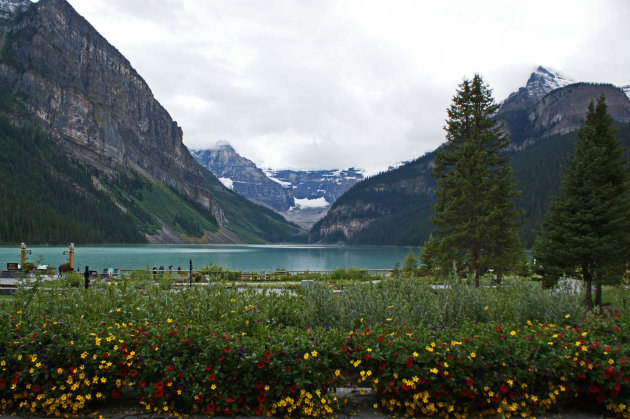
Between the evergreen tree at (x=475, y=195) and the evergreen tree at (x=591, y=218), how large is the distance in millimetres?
4627

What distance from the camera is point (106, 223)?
188375mm

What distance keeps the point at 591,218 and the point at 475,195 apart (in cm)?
767

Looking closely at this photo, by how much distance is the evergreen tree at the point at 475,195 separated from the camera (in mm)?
23391

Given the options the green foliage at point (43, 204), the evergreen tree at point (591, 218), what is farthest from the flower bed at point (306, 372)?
the green foliage at point (43, 204)

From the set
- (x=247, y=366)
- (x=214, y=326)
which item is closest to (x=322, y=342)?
(x=247, y=366)

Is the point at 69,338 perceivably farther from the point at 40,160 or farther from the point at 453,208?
the point at 40,160

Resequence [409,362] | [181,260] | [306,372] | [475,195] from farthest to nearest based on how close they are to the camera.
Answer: [181,260]
[475,195]
[306,372]
[409,362]

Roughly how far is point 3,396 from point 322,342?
412 cm

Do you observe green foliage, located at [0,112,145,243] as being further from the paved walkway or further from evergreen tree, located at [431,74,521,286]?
the paved walkway

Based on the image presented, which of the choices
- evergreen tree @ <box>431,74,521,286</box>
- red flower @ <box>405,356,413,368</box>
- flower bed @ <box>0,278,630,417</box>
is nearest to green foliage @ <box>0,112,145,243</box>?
evergreen tree @ <box>431,74,521,286</box>

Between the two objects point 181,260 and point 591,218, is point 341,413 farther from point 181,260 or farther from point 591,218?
point 181,260

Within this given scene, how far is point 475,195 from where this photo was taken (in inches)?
946

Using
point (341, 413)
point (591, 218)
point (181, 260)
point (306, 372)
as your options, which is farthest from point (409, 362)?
point (181, 260)

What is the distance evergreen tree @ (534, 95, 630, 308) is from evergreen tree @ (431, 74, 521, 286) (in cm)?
463
